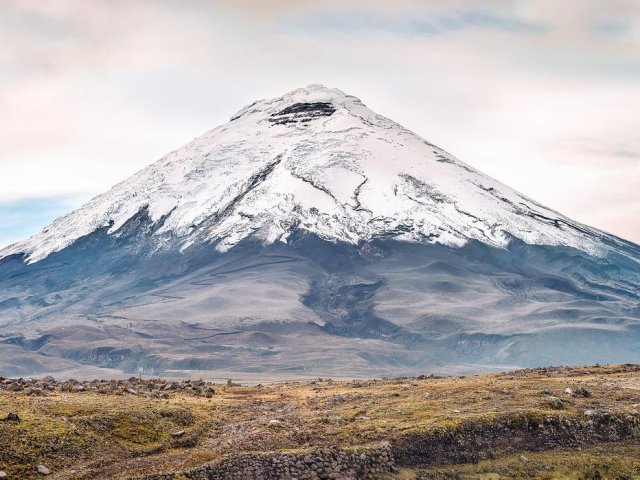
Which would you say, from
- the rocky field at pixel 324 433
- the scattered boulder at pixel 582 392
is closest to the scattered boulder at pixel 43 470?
the rocky field at pixel 324 433

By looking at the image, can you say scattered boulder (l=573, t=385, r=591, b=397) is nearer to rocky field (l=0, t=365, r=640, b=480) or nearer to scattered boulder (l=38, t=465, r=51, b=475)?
rocky field (l=0, t=365, r=640, b=480)

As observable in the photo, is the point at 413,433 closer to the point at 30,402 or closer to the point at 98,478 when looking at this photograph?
the point at 98,478

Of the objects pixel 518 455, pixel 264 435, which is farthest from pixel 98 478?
pixel 518 455

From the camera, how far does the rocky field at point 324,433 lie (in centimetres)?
3472

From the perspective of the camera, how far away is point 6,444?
110 feet

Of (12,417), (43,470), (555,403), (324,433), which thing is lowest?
(43,470)

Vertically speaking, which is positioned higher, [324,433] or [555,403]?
[555,403]

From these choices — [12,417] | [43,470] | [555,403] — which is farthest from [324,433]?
[12,417]

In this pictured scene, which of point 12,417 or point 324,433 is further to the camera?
point 324,433

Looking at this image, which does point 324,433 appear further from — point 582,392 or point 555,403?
point 582,392

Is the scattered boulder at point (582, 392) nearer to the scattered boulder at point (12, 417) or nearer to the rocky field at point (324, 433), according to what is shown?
the rocky field at point (324, 433)

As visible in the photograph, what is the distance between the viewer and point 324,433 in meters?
39.3

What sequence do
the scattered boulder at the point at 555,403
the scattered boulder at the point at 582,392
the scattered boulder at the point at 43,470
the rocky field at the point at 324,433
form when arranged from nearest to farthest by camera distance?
the scattered boulder at the point at 43,470, the rocky field at the point at 324,433, the scattered boulder at the point at 555,403, the scattered boulder at the point at 582,392

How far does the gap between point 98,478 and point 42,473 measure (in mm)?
1906
